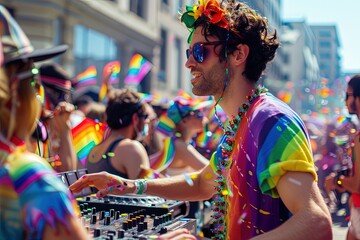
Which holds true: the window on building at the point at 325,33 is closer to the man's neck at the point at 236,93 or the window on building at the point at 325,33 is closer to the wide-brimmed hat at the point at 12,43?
the man's neck at the point at 236,93

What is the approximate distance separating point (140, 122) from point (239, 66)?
1.89 meters

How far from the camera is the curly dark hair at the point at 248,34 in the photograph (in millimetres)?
2418

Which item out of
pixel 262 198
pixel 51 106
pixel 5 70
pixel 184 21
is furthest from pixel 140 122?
pixel 5 70

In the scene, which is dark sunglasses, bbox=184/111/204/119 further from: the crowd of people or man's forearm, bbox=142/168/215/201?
man's forearm, bbox=142/168/215/201

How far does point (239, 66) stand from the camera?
7.88ft

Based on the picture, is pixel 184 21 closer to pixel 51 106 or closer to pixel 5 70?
pixel 5 70

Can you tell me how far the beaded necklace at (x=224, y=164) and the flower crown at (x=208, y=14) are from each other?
1.15 ft

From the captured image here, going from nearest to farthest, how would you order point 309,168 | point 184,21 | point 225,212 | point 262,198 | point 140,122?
point 309,168 → point 262,198 → point 225,212 → point 184,21 → point 140,122

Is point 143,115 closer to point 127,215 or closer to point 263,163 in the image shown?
point 127,215

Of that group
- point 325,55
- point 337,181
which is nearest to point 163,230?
point 337,181

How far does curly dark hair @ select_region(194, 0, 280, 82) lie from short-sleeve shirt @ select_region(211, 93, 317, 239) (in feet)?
0.73

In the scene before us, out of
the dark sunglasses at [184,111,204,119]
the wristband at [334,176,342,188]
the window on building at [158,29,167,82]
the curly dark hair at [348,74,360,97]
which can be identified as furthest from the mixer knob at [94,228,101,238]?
the window on building at [158,29,167,82]

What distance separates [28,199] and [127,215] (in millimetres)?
1037

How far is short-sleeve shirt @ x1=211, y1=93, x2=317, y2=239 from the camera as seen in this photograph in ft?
6.17
